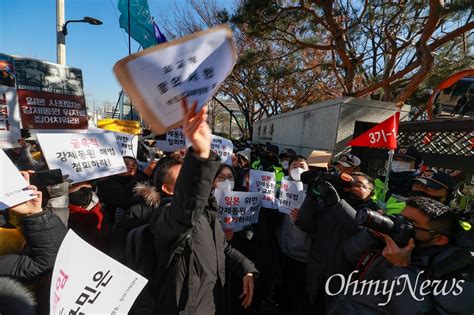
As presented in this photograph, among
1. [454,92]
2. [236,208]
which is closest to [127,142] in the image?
[236,208]

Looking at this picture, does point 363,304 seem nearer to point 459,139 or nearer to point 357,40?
point 459,139

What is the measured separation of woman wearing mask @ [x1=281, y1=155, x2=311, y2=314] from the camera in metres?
2.55

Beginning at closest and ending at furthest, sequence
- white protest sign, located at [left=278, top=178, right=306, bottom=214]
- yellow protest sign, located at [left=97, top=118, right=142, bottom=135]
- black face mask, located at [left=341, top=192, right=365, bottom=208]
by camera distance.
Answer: black face mask, located at [left=341, top=192, right=365, bottom=208] → white protest sign, located at [left=278, top=178, right=306, bottom=214] → yellow protest sign, located at [left=97, top=118, right=142, bottom=135]

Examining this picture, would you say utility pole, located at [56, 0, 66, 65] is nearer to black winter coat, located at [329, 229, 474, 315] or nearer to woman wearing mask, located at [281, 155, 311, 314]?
woman wearing mask, located at [281, 155, 311, 314]

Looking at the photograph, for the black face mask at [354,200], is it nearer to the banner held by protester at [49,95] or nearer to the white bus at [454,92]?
the banner held by protester at [49,95]

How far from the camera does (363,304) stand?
166 centimetres

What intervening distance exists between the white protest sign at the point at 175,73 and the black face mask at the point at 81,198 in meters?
1.38

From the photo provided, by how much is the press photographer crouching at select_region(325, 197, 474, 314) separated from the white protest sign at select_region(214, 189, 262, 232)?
3.47 feet

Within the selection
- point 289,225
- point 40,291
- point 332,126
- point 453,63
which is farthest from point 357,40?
point 40,291

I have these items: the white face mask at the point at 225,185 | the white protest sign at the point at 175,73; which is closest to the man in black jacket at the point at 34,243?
the white protest sign at the point at 175,73

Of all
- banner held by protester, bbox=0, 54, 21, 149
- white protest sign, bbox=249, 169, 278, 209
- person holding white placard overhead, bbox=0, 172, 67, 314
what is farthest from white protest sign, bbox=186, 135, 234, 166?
person holding white placard overhead, bbox=0, 172, 67, 314

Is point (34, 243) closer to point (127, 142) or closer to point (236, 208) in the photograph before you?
point (236, 208)

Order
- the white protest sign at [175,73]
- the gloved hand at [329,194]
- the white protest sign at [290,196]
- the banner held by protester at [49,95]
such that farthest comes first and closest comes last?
the banner held by protester at [49,95], the white protest sign at [290,196], the gloved hand at [329,194], the white protest sign at [175,73]

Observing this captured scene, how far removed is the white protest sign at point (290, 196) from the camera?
2668mm
